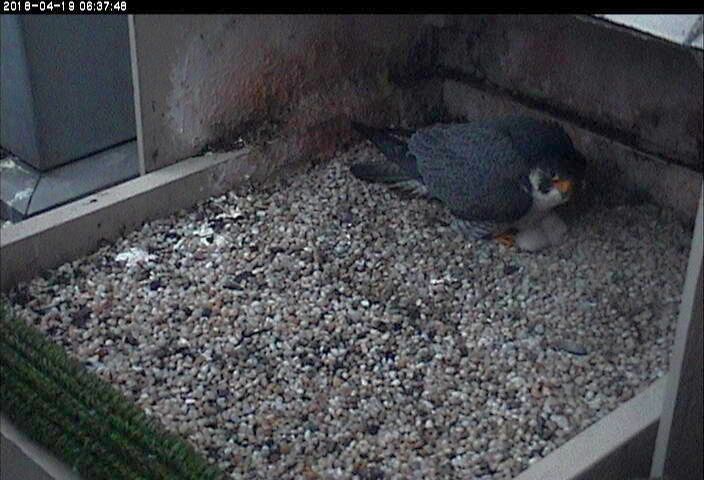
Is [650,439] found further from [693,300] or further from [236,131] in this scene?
[236,131]

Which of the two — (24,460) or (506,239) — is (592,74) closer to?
(506,239)

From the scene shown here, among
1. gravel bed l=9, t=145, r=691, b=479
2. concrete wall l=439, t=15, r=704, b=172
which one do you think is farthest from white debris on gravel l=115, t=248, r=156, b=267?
concrete wall l=439, t=15, r=704, b=172

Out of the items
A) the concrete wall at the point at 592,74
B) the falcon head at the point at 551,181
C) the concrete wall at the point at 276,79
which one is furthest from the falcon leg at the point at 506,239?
the concrete wall at the point at 276,79

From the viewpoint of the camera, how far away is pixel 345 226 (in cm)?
253

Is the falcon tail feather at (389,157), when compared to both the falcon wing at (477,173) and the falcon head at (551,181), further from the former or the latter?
the falcon head at (551,181)

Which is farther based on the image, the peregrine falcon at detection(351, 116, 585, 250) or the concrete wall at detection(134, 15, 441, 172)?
the concrete wall at detection(134, 15, 441, 172)

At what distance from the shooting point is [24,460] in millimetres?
1968

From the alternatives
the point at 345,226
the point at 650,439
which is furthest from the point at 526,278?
the point at 650,439

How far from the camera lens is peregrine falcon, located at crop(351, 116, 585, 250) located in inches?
94.2

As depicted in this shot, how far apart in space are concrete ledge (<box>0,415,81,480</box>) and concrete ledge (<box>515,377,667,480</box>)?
749 mm

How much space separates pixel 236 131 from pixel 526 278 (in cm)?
76

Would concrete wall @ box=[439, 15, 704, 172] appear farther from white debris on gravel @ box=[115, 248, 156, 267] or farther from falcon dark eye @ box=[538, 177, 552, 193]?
white debris on gravel @ box=[115, 248, 156, 267]
